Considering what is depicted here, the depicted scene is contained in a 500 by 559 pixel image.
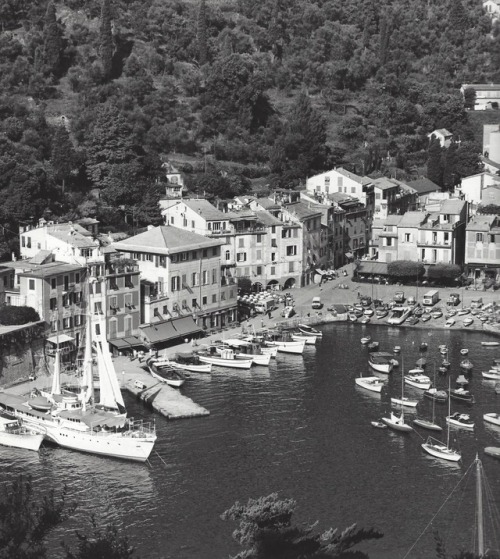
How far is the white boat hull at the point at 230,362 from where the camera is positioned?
3039 inches

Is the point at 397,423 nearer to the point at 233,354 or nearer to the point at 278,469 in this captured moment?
the point at 278,469

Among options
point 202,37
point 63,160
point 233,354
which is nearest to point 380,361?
point 233,354

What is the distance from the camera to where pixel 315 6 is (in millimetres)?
165625

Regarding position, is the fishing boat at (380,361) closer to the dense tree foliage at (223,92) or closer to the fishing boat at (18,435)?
the fishing boat at (18,435)

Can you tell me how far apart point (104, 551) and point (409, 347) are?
159 ft

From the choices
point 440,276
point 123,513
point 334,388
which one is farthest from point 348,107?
point 123,513

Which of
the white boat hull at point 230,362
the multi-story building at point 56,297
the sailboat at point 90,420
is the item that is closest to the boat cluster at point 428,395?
the white boat hull at point 230,362

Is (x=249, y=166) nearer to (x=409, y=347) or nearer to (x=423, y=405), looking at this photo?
(x=409, y=347)

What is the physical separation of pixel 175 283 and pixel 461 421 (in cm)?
2520

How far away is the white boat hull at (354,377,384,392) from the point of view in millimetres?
72125

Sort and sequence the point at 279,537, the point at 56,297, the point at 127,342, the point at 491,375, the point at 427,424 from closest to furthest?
1. the point at 279,537
2. the point at 427,424
3. the point at 491,375
4. the point at 56,297
5. the point at 127,342

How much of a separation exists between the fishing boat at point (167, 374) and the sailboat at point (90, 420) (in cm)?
713

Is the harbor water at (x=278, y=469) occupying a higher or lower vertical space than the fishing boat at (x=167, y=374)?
lower

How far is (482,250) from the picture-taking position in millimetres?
98312
